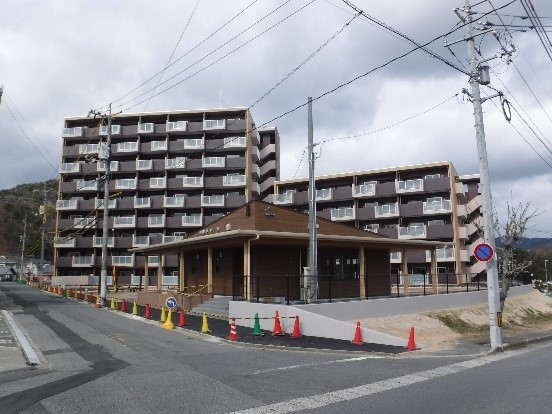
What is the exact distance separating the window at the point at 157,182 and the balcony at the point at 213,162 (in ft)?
16.9

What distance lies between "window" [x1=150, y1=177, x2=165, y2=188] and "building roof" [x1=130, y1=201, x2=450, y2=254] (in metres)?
29.4

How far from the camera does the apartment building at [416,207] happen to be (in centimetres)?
4647

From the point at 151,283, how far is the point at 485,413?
5009 cm

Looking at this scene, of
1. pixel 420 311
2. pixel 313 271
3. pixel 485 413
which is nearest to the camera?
pixel 485 413

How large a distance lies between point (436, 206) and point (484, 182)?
33096 millimetres

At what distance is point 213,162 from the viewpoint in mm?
55469

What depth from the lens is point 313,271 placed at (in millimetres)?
19406

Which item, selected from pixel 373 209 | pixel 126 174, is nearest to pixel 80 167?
pixel 126 174

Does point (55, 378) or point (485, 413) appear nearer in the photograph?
point (485, 413)

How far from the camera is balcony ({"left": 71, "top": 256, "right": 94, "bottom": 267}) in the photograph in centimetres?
5444

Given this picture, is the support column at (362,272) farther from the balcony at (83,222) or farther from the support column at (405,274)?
the balcony at (83,222)

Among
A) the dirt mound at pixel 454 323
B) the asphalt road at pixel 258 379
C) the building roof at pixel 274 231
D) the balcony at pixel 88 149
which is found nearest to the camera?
the asphalt road at pixel 258 379

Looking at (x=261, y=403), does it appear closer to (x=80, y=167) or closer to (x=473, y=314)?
(x=473, y=314)

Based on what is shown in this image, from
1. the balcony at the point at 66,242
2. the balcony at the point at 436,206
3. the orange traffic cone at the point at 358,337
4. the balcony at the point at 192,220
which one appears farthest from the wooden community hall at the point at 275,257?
the balcony at the point at 66,242
